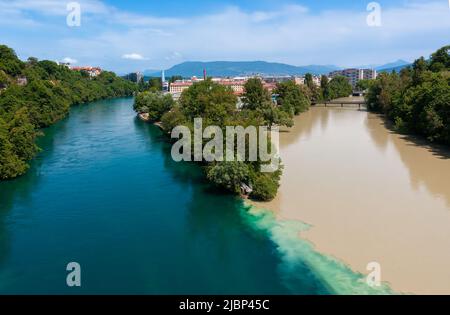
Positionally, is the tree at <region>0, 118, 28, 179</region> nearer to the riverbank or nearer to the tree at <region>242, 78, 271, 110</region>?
the riverbank

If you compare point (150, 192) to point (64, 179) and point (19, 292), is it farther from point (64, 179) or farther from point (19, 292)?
point (19, 292)

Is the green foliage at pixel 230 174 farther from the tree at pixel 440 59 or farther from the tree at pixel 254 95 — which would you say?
the tree at pixel 440 59

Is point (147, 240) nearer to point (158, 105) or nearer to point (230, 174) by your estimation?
point (230, 174)

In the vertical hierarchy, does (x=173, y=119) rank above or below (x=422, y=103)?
below

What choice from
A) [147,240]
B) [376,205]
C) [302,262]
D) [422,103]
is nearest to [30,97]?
[147,240]

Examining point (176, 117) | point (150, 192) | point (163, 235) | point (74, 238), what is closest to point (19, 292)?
point (74, 238)

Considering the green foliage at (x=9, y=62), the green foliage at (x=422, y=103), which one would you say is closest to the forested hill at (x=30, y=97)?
the green foliage at (x=9, y=62)
